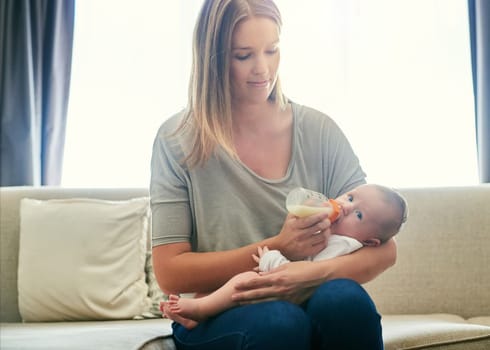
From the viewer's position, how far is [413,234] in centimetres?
255

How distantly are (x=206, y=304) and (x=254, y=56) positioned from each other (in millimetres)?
474

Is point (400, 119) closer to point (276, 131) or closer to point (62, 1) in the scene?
point (62, 1)

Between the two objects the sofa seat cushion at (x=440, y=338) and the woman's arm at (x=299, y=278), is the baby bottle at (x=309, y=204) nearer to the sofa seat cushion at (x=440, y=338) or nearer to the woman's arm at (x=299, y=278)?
the woman's arm at (x=299, y=278)

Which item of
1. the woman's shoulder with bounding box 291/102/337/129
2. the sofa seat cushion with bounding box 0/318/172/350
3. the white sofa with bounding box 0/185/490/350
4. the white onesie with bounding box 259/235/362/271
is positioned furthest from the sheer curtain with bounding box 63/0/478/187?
the white onesie with bounding box 259/235/362/271

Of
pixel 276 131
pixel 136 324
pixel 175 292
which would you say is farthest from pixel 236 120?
pixel 136 324

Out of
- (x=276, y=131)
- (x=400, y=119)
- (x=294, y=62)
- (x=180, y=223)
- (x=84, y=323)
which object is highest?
(x=294, y=62)

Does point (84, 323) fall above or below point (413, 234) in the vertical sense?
below

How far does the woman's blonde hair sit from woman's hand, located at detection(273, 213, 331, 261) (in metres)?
0.20

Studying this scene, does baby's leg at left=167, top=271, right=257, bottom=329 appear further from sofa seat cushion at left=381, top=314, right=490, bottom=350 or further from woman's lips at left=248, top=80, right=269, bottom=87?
sofa seat cushion at left=381, top=314, right=490, bottom=350

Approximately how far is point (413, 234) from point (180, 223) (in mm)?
1224

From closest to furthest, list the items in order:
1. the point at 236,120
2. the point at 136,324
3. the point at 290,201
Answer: the point at 290,201, the point at 236,120, the point at 136,324

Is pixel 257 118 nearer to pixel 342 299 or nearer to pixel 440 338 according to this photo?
pixel 342 299

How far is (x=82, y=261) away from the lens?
246 centimetres

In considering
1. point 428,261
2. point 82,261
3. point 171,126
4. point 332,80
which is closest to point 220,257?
point 171,126
